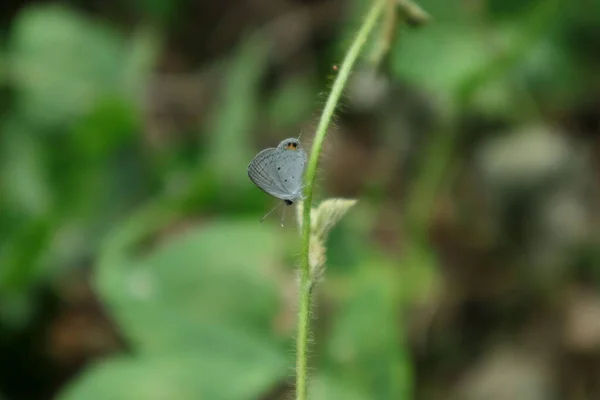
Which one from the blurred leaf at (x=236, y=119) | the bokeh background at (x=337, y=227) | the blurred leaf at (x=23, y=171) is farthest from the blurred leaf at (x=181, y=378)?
the blurred leaf at (x=23, y=171)

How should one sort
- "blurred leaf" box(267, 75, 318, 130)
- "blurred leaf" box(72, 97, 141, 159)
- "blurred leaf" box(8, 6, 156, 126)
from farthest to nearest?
"blurred leaf" box(267, 75, 318, 130), "blurred leaf" box(8, 6, 156, 126), "blurred leaf" box(72, 97, 141, 159)

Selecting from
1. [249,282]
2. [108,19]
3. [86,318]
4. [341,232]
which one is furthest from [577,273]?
[108,19]

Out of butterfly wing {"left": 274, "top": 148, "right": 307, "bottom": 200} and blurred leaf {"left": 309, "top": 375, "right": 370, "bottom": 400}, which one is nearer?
butterfly wing {"left": 274, "top": 148, "right": 307, "bottom": 200}

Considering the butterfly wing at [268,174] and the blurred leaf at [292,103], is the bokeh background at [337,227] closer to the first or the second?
the blurred leaf at [292,103]

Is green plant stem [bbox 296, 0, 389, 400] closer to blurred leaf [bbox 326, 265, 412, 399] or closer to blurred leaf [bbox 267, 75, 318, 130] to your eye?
blurred leaf [bbox 326, 265, 412, 399]

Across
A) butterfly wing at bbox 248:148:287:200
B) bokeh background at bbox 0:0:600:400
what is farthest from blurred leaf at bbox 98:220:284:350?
butterfly wing at bbox 248:148:287:200

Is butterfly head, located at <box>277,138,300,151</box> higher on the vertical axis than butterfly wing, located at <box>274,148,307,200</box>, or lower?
higher

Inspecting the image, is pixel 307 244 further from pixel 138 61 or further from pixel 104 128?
pixel 138 61
